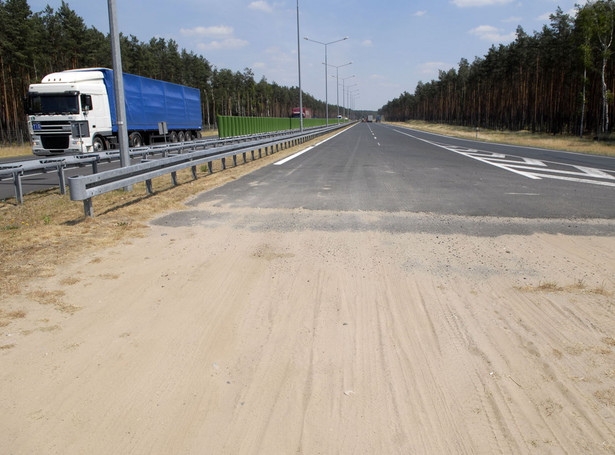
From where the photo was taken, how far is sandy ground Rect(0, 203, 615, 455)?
2.78 metres

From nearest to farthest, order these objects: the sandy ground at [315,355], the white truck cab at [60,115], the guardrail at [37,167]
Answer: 1. the sandy ground at [315,355]
2. the guardrail at [37,167]
3. the white truck cab at [60,115]

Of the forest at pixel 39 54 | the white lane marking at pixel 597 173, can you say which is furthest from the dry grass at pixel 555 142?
the forest at pixel 39 54

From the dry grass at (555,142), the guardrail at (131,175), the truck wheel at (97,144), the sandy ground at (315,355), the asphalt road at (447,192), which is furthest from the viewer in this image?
the dry grass at (555,142)

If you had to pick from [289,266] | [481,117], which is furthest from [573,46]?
[289,266]

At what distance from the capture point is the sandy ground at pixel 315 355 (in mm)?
2780

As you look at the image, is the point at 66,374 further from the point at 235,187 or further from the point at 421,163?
the point at 421,163

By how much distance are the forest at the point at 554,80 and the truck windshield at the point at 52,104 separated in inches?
1889

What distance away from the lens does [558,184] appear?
12453 millimetres

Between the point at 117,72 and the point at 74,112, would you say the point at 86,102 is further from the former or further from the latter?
the point at 117,72

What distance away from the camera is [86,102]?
71.9 feet

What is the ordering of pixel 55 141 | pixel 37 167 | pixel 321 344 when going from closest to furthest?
pixel 321 344
pixel 37 167
pixel 55 141

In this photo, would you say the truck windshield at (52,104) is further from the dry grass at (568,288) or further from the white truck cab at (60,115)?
the dry grass at (568,288)

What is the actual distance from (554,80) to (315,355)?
77302mm

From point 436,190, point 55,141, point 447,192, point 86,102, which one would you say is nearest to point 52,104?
point 86,102
